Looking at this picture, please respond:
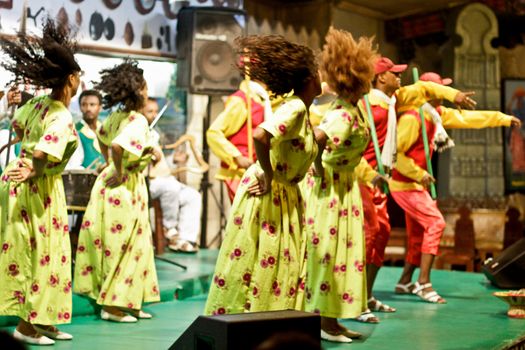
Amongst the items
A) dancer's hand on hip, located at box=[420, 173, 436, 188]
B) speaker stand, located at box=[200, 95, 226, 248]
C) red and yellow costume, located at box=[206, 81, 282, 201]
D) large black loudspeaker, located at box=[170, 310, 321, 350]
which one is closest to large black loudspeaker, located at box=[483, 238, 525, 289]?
dancer's hand on hip, located at box=[420, 173, 436, 188]

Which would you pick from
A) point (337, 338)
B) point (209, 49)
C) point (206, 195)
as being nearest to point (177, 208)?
point (206, 195)

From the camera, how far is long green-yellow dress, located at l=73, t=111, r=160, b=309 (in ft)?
18.5

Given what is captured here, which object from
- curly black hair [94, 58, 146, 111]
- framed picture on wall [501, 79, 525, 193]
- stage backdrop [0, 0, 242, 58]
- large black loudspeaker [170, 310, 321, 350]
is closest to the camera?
large black loudspeaker [170, 310, 321, 350]

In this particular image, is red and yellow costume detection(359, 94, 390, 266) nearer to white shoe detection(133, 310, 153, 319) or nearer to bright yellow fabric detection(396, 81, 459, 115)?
bright yellow fabric detection(396, 81, 459, 115)

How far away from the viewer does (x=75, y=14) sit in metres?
8.33

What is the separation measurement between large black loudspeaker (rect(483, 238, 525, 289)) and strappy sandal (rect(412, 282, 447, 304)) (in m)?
0.71

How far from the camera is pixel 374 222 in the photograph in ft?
19.1

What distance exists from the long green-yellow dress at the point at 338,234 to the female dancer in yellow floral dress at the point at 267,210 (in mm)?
565

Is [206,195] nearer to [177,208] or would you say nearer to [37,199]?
[177,208]

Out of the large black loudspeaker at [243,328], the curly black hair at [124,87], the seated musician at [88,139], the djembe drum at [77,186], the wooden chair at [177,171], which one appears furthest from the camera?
the wooden chair at [177,171]

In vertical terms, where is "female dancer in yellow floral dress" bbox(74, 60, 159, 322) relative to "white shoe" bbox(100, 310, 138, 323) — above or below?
above

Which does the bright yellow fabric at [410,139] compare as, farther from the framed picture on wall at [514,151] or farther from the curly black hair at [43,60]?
the framed picture on wall at [514,151]

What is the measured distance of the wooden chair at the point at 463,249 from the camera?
9.72m

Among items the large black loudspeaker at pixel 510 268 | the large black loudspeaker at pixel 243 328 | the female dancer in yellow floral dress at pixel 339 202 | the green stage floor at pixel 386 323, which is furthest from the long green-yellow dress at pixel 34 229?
the large black loudspeaker at pixel 510 268
